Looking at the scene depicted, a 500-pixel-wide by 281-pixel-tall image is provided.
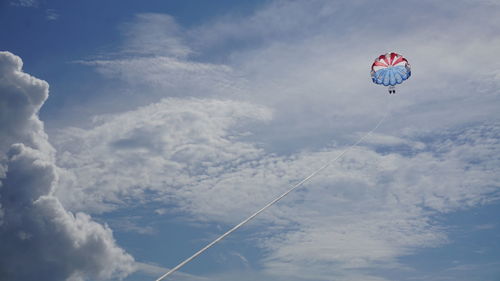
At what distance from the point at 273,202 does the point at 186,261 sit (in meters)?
7.62

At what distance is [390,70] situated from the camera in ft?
184

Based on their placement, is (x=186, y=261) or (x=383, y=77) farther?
(x=383, y=77)

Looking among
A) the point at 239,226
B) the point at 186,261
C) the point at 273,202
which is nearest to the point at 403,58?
the point at 273,202

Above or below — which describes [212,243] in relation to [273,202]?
below

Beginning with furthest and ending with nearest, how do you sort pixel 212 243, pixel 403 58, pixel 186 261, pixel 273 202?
pixel 403 58 → pixel 273 202 → pixel 212 243 → pixel 186 261

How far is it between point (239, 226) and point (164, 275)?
222 inches

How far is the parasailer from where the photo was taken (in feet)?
182

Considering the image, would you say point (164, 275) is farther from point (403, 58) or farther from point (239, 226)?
point (403, 58)

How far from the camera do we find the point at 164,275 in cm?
1850

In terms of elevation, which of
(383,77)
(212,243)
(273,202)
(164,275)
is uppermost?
(383,77)

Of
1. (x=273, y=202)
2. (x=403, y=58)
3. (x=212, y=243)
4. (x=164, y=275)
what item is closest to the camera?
(x=164, y=275)

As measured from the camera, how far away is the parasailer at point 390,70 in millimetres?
55562

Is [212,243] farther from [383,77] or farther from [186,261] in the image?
[383,77]

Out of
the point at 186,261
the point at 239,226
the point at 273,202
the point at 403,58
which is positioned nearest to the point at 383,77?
the point at 403,58
